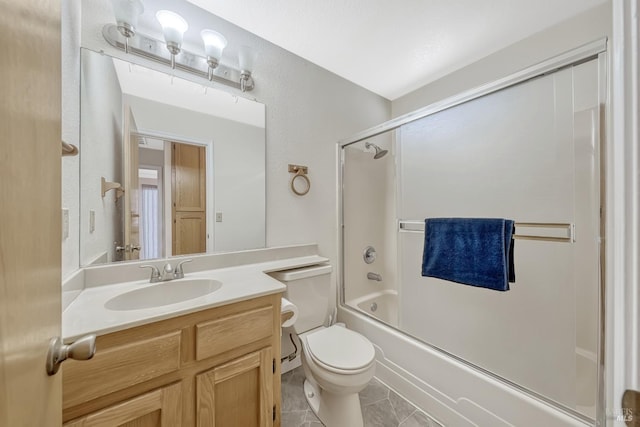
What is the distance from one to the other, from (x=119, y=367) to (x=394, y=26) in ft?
7.01

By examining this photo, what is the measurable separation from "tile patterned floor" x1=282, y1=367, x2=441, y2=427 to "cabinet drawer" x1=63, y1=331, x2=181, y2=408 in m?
0.91

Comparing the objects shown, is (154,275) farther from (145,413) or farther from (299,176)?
(299,176)

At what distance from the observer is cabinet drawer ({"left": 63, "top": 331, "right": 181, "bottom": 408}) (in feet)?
2.26

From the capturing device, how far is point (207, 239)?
1.47 m

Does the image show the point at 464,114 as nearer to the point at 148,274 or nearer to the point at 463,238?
the point at 463,238

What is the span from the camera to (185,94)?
1.39m

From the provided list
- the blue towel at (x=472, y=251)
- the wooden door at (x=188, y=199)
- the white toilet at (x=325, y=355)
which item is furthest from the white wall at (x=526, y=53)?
the wooden door at (x=188, y=199)

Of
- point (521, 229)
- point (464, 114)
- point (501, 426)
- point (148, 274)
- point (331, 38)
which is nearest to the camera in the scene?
point (501, 426)

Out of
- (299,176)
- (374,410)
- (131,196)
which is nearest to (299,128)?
(299,176)

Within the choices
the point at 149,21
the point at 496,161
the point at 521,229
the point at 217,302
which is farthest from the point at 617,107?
the point at 149,21

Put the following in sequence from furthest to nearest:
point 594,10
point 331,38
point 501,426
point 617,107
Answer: point 331,38 < point 594,10 < point 501,426 < point 617,107

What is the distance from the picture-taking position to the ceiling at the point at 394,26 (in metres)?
1.36

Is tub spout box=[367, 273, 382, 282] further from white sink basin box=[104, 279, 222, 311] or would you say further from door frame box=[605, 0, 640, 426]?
door frame box=[605, 0, 640, 426]

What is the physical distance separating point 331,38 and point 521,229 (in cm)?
175
